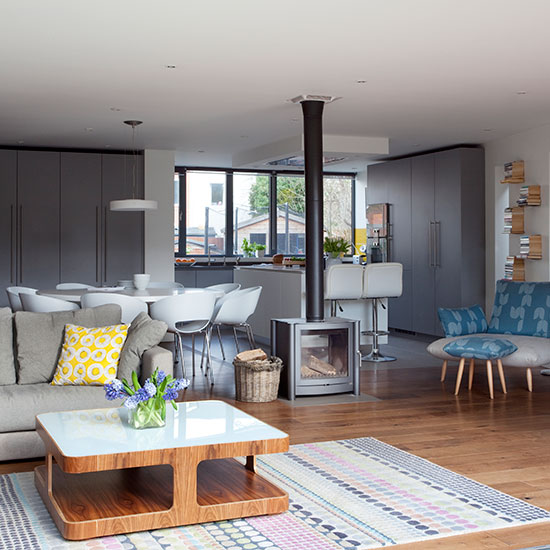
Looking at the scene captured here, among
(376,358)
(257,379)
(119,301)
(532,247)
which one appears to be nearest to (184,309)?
(119,301)

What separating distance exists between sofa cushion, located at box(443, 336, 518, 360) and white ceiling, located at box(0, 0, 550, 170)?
6.66 ft

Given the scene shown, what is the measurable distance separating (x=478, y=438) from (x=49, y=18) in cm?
359

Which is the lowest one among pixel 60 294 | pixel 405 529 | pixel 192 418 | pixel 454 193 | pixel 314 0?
pixel 405 529

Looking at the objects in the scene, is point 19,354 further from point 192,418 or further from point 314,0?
point 314,0

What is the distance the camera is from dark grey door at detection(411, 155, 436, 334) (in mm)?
9914

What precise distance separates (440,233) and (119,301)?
4663mm

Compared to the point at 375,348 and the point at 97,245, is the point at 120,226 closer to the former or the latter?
the point at 97,245

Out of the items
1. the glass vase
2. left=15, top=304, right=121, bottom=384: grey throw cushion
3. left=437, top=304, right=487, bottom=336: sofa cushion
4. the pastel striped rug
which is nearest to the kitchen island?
left=437, top=304, right=487, bottom=336: sofa cushion

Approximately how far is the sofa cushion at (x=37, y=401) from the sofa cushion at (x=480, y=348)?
9.81 feet

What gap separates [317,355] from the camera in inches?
250

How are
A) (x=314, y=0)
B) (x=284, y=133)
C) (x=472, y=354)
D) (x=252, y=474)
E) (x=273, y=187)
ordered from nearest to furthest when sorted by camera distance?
1. (x=252, y=474)
2. (x=314, y=0)
3. (x=472, y=354)
4. (x=284, y=133)
5. (x=273, y=187)

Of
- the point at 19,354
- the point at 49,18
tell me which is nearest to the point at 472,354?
the point at 19,354

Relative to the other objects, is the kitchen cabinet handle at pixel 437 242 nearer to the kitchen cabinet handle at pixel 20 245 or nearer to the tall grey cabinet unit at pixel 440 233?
the tall grey cabinet unit at pixel 440 233

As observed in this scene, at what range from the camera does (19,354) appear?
191 inches
